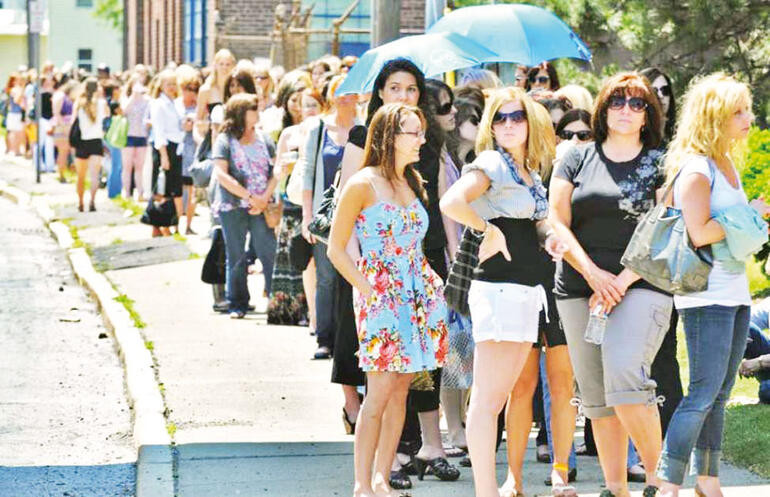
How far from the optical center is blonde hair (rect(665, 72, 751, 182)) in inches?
262

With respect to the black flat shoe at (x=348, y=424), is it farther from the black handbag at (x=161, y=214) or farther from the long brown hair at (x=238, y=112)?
the black handbag at (x=161, y=214)

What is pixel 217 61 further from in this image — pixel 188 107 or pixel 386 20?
pixel 386 20

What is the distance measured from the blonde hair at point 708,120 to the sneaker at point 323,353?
494cm

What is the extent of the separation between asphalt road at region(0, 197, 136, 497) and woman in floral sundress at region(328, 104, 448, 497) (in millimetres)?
1513

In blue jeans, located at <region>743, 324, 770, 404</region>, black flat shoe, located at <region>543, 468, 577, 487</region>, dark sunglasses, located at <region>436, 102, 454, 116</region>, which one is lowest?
black flat shoe, located at <region>543, 468, 577, 487</region>

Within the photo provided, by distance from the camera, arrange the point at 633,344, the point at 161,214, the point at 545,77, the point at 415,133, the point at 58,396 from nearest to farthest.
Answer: the point at 633,344 < the point at 415,133 < the point at 58,396 < the point at 545,77 < the point at 161,214

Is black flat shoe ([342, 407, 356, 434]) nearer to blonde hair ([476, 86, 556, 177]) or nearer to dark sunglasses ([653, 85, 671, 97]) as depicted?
blonde hair ([476, 86, 556, 177])

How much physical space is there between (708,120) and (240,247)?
23.0 ft

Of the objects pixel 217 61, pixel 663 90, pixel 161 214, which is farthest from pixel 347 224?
pixel 161 214

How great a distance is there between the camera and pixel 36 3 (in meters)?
31.3

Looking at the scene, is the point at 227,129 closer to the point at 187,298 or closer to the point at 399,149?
the point at 187,298

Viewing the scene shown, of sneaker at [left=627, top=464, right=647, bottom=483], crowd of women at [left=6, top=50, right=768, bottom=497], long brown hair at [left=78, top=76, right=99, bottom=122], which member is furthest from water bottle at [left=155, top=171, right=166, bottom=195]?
sneaker at [left=627, top=464, right=647, bottom=483]

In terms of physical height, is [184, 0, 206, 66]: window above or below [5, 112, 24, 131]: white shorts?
above

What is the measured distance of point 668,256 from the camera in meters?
6.59
